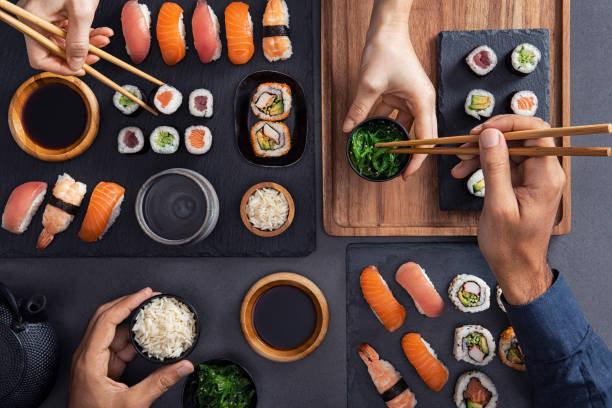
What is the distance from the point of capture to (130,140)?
5.89ft

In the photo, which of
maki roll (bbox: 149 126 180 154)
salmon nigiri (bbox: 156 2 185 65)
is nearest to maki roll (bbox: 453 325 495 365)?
maki roll (bbox: 149 126 180 154)

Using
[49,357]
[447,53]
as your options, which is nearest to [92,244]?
[49,357]

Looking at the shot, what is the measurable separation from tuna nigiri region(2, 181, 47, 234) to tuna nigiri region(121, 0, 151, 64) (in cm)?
69

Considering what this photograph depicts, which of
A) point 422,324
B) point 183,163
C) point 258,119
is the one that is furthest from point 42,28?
point 422,324

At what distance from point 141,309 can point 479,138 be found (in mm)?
1407

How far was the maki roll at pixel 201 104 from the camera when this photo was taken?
1.77 m

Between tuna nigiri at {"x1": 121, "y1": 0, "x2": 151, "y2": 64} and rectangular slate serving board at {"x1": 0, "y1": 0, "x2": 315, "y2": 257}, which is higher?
tuna nigiri at {"x1": 121, "y1": 0, "x2": 151, "y2": 64}

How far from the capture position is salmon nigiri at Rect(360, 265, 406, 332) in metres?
1.75

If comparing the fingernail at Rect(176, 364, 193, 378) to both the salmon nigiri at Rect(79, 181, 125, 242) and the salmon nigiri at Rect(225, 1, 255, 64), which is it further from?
the salmon nigiri at Rect(225, 1, 255, 64)

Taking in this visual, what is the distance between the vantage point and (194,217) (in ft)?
5.79

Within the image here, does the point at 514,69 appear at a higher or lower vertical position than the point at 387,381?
higher

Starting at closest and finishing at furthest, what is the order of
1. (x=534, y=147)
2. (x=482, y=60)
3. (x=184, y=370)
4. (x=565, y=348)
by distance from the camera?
1. (x=534, y=147)
2. (x=565, y=348)
3. (x=184, y=370)
4. (x=482, y=60)

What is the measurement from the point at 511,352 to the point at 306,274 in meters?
0.91

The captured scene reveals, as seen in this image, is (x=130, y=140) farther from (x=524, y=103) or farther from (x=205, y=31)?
(x=524, y=103)
